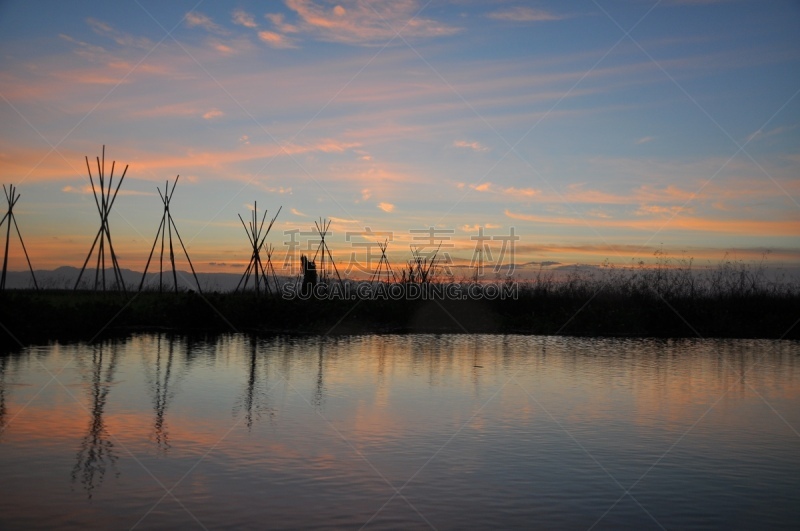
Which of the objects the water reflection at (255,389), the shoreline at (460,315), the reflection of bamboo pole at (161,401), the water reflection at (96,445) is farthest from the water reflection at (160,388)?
the shoreline at (460,315)

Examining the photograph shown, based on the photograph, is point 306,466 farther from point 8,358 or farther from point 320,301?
point 320,301

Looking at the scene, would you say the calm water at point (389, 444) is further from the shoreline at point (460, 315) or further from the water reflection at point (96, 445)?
the shoreline at point (460, 315)

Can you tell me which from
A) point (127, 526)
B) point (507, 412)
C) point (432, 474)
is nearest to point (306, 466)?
point (432, 474)

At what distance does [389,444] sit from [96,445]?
84.1 inches

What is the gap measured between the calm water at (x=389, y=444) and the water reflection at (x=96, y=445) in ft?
0.09

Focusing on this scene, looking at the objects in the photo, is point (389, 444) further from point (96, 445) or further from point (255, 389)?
point (255, 389)

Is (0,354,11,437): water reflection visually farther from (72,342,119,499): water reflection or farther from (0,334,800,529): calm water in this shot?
(72,342,119,499): water reflection

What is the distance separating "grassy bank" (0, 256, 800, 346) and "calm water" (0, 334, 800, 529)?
215 inches

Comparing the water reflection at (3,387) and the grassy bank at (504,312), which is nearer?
the water reflection at (3,387)

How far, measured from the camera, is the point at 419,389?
8984mm

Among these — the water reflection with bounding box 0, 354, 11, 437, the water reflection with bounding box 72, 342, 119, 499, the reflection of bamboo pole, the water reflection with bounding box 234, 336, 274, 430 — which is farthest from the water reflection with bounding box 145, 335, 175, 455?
the water reflection with bounding box 0, 354, 11, 437

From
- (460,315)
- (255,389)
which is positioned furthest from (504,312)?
(255,389)

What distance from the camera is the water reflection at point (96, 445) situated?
5.05 meters

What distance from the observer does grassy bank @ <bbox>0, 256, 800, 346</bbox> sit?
55.2ft
